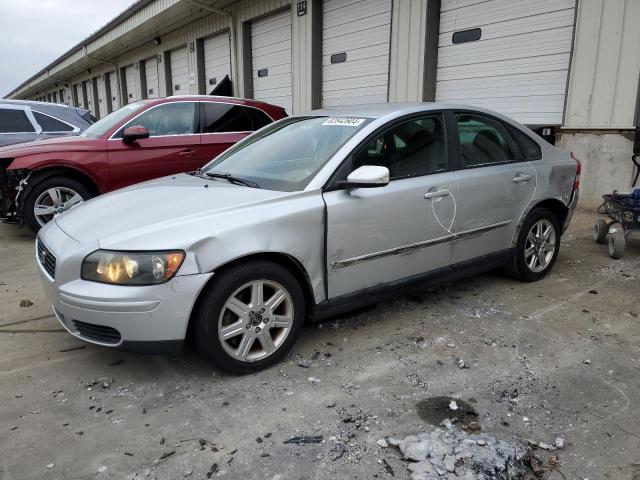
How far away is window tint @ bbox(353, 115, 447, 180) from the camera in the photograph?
3.43 meters

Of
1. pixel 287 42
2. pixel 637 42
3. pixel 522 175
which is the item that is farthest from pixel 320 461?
pixel 287 42

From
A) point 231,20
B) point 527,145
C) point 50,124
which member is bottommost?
point 527,145

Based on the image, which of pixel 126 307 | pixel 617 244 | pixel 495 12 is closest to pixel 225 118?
pixel 495 12

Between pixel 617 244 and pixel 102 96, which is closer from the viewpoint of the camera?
pixel 617 244

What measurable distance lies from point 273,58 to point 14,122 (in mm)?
6470

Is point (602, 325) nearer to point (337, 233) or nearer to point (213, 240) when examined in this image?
point (337, 233)

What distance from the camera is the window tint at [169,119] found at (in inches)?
260

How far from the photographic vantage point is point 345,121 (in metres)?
3.62

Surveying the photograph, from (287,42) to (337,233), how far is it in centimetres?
1032

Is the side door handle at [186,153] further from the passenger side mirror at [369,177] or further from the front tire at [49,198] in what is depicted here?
the passenger side mirror at [369,177]

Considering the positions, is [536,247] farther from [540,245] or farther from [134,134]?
[134,134]

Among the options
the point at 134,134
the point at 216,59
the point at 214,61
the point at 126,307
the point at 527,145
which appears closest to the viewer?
the point at 126,307

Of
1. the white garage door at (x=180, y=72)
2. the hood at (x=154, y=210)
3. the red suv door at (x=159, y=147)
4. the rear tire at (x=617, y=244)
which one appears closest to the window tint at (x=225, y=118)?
the red suv door at (x=159, y=147)

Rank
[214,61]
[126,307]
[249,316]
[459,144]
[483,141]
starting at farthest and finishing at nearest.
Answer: [214,61] < [483,141] < [459,144] < [249,316] < [126,307]
